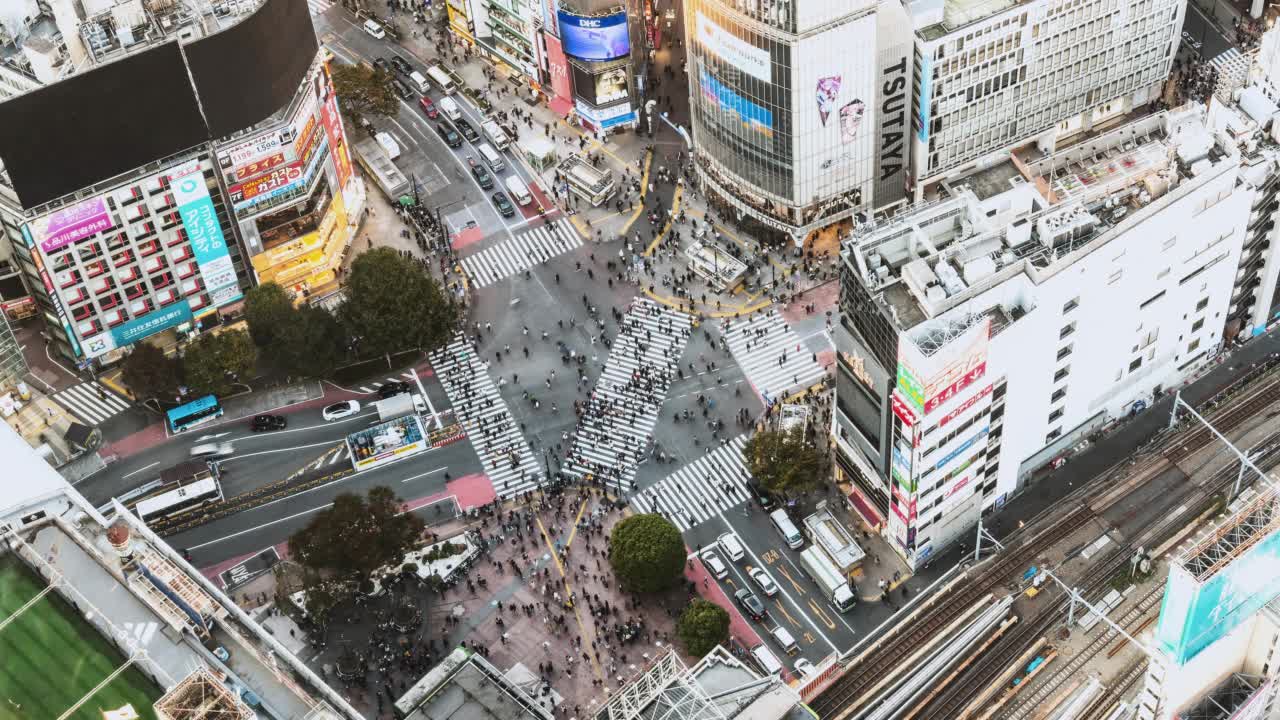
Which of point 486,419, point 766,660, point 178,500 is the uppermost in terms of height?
point 178,500

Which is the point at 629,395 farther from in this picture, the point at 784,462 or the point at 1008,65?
the point at 1008,65

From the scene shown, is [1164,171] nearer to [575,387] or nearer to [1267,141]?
[1267,141]

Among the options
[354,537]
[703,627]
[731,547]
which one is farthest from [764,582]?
[354,537]

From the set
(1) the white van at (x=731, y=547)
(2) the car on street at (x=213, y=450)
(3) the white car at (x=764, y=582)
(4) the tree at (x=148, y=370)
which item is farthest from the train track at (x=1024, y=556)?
(4) the tree at (x=148, y=370)

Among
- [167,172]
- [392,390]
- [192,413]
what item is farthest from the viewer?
[392,390]

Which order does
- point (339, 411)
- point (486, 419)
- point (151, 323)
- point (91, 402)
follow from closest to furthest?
point (486, 419) < point (339, 411) < point (91, 402) < point (151, 323)

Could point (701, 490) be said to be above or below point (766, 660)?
above

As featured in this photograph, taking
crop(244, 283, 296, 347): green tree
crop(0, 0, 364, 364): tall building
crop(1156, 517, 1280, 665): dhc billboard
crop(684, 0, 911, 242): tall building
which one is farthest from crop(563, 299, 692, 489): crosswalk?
crop(1156, 517, 1280, 665): dhc billboard
